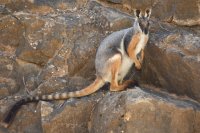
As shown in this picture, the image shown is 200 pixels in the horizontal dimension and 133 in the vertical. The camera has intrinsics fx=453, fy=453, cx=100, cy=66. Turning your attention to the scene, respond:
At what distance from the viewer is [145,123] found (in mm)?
7129

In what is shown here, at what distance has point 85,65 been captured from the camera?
9109 mm

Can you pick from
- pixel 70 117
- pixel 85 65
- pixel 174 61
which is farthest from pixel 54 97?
pixel 174 61

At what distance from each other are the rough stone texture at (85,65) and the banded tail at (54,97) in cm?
11

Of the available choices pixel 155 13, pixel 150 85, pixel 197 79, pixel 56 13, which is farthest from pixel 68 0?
pixel 197 79

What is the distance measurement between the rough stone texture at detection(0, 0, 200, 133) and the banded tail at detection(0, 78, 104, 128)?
0.36 ft

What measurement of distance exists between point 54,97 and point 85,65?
1145 mm

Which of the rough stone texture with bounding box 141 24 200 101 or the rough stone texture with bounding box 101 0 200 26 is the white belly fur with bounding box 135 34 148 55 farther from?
the rough stone texture with bounding box 101 0 200 26

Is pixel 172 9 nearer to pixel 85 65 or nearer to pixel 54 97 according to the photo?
pixel 85 65

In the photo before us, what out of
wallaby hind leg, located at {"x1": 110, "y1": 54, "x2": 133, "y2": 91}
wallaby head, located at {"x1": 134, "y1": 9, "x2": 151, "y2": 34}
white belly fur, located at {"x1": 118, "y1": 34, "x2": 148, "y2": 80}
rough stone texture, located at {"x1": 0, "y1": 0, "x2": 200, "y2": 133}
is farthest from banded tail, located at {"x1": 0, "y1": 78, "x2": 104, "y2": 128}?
wallaby head, located at {"x1": 134, "y1": 9, "x2": 151, "y2": 34}

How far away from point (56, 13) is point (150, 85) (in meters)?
Answer: 2.57

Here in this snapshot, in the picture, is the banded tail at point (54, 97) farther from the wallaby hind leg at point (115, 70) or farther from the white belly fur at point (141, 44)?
the white belly fur at point (141, 44)

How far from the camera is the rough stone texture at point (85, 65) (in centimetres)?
732

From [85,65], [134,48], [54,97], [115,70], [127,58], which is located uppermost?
[134,48]

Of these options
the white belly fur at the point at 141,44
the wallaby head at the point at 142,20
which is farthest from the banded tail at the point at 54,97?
the wallaby head at the point at 142,20
